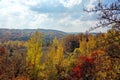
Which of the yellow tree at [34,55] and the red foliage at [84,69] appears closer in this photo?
the red foliage at [84,69]

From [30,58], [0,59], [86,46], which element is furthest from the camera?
[86,46]

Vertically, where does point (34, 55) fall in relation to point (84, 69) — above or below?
above

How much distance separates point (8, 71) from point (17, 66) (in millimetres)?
7217

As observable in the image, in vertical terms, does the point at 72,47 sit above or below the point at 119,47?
below

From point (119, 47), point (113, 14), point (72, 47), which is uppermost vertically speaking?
point (113, 14)

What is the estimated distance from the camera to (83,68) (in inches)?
2667

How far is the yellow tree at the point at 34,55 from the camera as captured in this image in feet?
244

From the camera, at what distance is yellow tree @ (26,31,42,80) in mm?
74500

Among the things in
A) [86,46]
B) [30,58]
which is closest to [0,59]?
[30,58]

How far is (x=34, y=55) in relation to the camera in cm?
8131

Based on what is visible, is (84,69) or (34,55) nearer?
(84,69)

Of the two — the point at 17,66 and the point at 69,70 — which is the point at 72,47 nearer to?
the point at 69,70

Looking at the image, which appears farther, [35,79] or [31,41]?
[31,41]

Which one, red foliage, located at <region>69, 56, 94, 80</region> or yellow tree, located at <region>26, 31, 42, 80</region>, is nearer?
red foliage, located at <region>69, 56, 94, 80</region>
